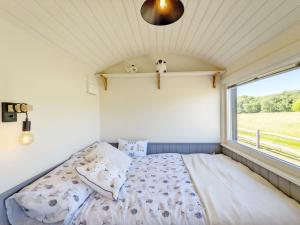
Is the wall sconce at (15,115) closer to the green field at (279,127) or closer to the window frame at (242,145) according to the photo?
the window frame at (242,145)

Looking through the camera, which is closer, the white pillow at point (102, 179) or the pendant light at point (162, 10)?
the pendant light at point (162, 10)

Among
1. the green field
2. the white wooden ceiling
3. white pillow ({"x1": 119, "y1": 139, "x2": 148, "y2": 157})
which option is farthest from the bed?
the white wooden ceiling

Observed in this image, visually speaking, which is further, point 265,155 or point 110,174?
point 265,155

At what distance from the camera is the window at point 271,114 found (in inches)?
57.5

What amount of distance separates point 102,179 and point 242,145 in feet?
5.88

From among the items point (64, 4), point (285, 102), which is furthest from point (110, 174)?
point (285, 102)

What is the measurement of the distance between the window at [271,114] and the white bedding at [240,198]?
347 millimetres

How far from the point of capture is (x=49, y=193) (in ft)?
3.70

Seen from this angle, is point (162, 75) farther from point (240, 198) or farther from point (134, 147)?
point (240, 198)

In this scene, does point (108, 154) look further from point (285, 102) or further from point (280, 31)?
point (280, 31)

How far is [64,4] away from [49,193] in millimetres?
1340

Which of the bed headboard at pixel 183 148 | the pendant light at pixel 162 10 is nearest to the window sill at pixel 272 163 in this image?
the bed headboard at pixel 183 148

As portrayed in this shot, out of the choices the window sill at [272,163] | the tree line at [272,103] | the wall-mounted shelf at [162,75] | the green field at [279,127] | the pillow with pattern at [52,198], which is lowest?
the pillow with pattern at [52,198]

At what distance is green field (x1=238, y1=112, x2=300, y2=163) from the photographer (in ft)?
4.77
